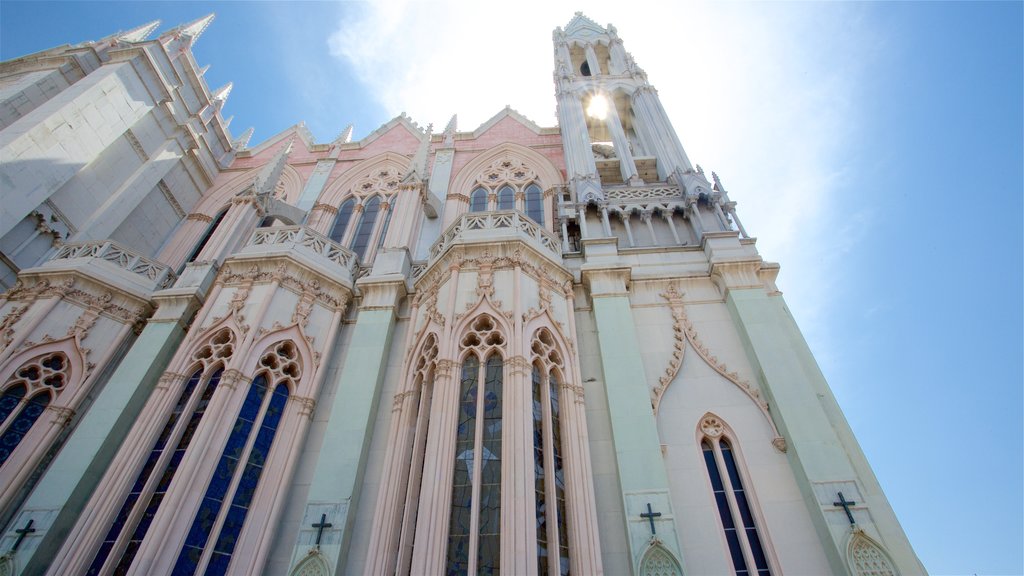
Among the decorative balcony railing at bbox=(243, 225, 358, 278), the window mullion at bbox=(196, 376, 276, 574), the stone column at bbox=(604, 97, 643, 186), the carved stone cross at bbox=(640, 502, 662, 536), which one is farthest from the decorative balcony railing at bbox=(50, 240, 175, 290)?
the stone column at bbox=(604, 97, 643, 186)

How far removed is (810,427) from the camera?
352 inches

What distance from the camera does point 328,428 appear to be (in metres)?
9.67

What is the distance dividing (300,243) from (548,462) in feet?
26.6

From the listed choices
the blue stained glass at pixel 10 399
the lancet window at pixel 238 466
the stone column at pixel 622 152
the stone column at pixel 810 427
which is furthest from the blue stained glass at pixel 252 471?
the stone column at pixel 622 152

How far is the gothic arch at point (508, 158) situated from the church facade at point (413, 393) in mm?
2082

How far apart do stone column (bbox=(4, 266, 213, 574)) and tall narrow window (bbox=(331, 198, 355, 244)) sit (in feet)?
18.6

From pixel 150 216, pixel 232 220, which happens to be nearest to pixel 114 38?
pixel 150 216

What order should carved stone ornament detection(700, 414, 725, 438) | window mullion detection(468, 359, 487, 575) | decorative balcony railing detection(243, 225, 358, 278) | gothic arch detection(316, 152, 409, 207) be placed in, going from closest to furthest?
window mullion detection(468, 359, 487, 575) → carved stone ornament detection(700, 414, 725, 438) → decorative balcony railing detection(243, 225, 358, 278) → gothic arch detection(316, 152, 409, 207)

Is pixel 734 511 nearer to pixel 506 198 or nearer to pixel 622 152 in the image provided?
pixel 622 152

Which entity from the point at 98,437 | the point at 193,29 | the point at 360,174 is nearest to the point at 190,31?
the point at 193,29

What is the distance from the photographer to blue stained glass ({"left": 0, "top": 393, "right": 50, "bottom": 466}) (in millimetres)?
9797

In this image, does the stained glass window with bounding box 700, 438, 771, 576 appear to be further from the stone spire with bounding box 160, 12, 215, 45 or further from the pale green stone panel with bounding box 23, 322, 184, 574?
the stone spire with bounding box 160, 12, 215, 45

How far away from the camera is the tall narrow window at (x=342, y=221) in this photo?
57.7 feet

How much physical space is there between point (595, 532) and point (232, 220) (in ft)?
40.8
